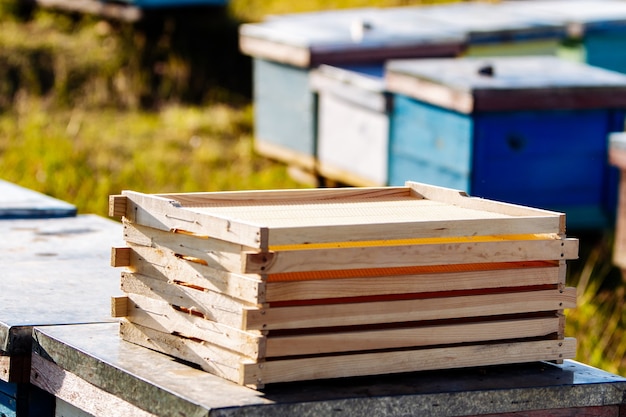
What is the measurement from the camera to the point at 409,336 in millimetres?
2039

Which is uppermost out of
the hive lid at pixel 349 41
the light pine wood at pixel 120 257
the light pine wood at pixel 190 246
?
the hive lid at pixel 349 41

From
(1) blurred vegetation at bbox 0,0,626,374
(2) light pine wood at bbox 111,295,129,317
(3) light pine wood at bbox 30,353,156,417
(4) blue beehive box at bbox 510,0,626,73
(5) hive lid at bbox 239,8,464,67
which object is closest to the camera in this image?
(3) light pine wood at bbox 30,353,156,417

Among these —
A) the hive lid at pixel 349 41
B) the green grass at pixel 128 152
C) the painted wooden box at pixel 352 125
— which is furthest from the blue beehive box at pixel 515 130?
the green grass at pixel 128 152

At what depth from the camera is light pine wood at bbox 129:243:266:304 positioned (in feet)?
6.32

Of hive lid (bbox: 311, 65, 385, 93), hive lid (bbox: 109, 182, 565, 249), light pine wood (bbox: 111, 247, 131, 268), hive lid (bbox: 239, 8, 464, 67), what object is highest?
hive lid (bbox: 239, 8, 464, 67)

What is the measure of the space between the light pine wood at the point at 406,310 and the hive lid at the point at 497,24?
430 centimetres

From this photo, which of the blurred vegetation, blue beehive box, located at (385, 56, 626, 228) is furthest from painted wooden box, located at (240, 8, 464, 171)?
blue beehive box, located at (385, 56, 626, 228)

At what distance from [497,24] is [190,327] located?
4.74m

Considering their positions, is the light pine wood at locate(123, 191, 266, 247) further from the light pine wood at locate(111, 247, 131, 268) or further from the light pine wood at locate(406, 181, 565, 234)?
the light pine wood at locate(406, 181, 565, 234)

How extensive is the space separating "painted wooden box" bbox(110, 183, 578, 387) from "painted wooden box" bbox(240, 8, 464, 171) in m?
3.98

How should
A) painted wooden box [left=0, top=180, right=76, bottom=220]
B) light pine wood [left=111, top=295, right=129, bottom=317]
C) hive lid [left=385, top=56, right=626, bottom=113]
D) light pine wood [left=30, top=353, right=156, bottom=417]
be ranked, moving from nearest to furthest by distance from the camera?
1. light pine wood [left=30, top=353, right=156, bottom=417]
2. light pine wood [left=111, top=295, right=129, bottom=317]
3. painted wooden box [left=0, top=180, right=76, bottom=220]
4. hive lid [left=385, top=56, right=626, bottom=113]

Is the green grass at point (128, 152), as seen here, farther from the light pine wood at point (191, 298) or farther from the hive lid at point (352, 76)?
the light pine wood at point (191, 298)

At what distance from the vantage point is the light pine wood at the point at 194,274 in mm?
1927

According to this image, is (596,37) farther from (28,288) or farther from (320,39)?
(28,288)
